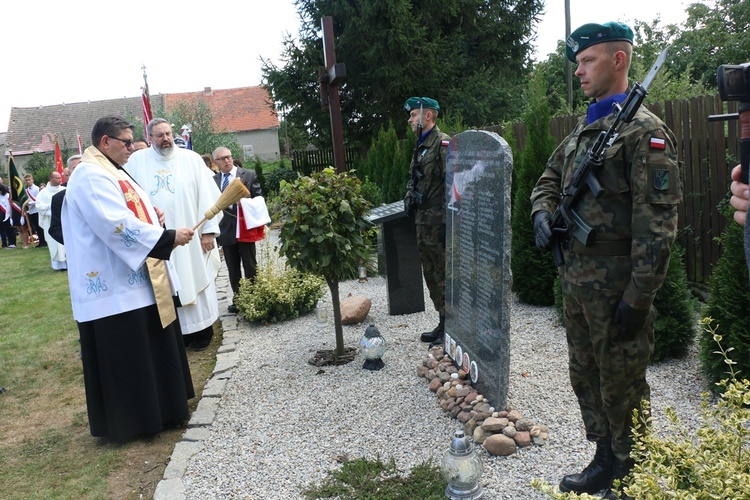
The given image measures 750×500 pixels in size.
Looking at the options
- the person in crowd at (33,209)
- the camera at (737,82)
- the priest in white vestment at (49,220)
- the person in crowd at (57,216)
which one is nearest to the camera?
the camera at (737,82)

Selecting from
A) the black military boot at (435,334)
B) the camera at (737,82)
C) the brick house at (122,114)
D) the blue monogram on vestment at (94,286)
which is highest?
the brick house at (122,114)

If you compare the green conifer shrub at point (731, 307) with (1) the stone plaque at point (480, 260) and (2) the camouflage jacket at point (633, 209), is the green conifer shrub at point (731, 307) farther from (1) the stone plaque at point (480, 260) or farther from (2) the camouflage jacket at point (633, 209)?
(2) the camouflage jacket at point (633, 209)

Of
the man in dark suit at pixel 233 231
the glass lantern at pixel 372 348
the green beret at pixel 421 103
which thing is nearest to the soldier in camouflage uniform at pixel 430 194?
the green beret at pixel 421 103

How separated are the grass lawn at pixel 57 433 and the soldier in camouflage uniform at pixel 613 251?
265 cm

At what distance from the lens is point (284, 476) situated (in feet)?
12.0

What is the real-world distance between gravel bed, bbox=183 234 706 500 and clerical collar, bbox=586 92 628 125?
1.90 m

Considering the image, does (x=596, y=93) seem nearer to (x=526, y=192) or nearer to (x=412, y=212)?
(x=412, y=212)

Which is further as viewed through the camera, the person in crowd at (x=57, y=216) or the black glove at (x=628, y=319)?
the person in crowd at (x=57, y=216)

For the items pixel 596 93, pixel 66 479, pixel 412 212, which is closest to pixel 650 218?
pixel 596 93

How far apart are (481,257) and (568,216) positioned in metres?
1.34

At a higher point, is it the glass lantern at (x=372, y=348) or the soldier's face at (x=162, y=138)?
the soldier's face at (x=162, y=138)

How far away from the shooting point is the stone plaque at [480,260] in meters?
3.84

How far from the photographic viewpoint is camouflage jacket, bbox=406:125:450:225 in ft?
17.8

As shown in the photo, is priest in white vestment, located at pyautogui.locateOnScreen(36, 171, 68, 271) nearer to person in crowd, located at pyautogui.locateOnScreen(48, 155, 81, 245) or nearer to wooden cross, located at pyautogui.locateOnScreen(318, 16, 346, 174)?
wooden cross, located at pyautogui.locateOnScreen(318, 16, 346, 174)
